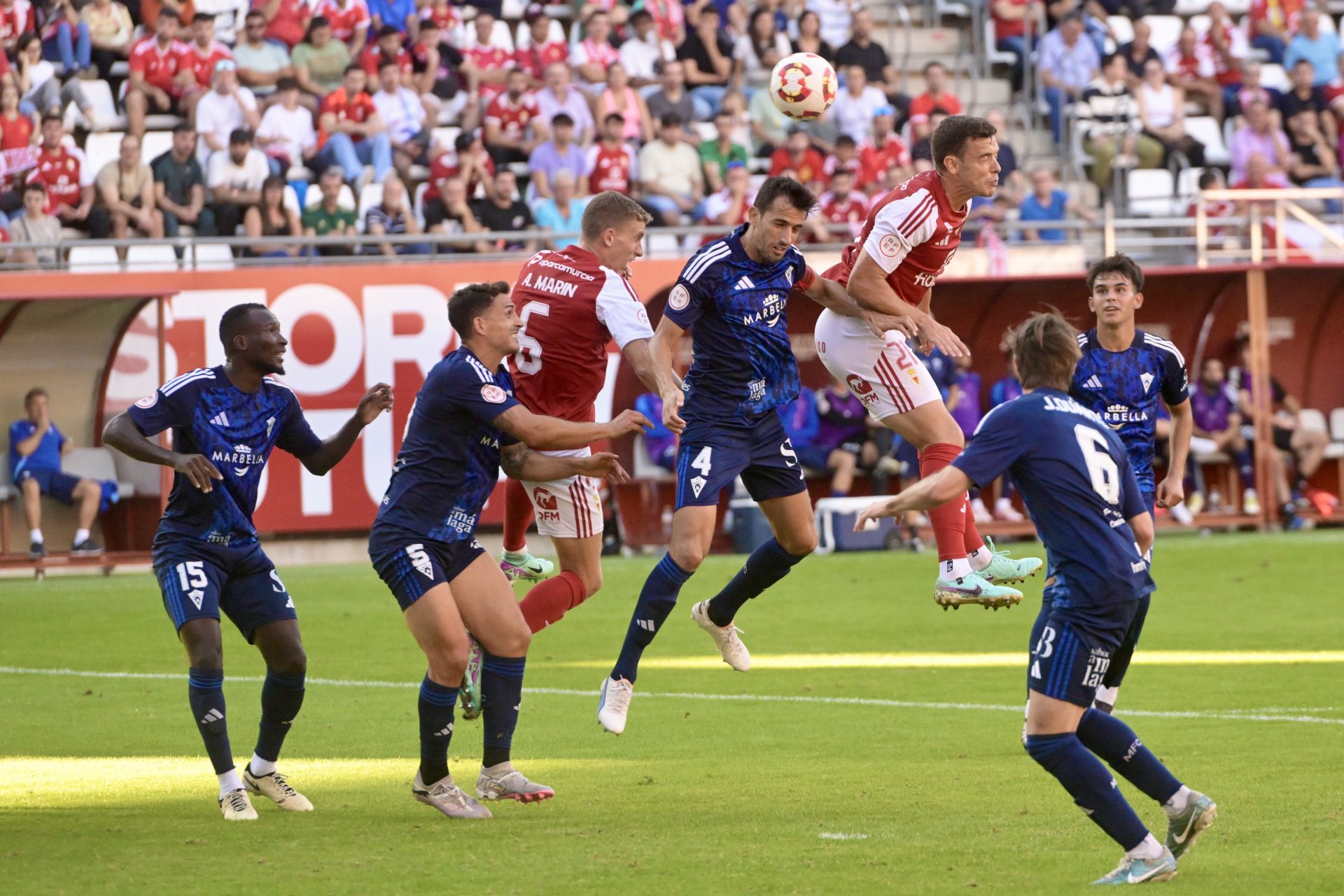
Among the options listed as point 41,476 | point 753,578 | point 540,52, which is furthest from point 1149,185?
point 753,578

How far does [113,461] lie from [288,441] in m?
13.2

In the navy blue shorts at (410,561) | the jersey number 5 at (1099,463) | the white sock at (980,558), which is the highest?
the jersey number 5 at (1099,463)

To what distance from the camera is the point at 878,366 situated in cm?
983

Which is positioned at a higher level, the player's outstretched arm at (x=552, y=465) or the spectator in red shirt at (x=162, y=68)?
the spectator in red shirt at (x=162, y=68)

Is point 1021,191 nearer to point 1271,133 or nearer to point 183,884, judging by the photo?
point 1271,133

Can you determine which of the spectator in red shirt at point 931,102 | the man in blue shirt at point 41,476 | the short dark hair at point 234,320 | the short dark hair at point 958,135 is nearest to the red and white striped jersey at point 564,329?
the short dark hair at point 234,320

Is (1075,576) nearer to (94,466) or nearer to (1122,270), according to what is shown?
(1122,270)

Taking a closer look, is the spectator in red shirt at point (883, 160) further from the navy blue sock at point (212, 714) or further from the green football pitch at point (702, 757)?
the navy blue sock at point (212, 714)

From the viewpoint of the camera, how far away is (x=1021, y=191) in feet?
78.4

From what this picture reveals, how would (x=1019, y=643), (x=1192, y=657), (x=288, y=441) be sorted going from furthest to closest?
(x=1019, y=643) → (x=1192, y=657) → (x=288, y=441)

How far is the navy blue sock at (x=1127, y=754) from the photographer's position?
262 inches

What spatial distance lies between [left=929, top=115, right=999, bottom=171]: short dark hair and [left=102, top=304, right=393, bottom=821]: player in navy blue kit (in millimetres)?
3119

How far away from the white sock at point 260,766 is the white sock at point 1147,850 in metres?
4.00

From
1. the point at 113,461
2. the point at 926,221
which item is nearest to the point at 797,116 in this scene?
the point at 926,221
